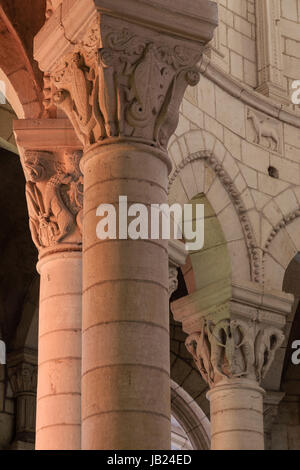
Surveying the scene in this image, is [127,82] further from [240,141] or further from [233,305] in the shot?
[240,141]

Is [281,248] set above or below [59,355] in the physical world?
above

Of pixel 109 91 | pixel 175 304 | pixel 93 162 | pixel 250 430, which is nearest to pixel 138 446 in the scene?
pixel 93 162

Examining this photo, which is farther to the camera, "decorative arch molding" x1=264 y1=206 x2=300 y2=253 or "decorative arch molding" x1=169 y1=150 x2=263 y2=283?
"decorative arch molding" x1=264 y1=206 x2=300 y2=253

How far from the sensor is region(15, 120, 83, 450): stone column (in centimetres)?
754

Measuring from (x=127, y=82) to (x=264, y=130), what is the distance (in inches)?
171

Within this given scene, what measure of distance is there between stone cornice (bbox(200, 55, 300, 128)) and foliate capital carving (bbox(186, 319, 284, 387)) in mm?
2243

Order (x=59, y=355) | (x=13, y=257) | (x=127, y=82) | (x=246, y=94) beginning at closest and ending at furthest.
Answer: (x=127, y=82), (x=59, y=355), (x=246, y=94), (x=13, y=257)

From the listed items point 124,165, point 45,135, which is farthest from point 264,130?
point 124,165

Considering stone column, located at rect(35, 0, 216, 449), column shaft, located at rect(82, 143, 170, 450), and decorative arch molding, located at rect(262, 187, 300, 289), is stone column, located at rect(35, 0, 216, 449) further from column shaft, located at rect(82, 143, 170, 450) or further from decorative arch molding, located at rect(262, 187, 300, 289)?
decorative arch molding, located at rect(262, 187, 300, 289)

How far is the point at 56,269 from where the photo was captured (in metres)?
7.97

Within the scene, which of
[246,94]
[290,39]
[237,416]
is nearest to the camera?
[237,416]

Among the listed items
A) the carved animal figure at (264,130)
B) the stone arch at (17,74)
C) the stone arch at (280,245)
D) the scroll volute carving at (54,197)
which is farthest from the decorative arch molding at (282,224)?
the stone arch at (17,74)

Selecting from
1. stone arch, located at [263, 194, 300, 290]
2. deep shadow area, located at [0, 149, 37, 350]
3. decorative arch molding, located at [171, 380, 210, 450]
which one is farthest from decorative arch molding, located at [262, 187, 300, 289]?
decorative arch molding, located at [171, 380, 210, 450]

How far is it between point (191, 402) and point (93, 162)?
8.21 meters
